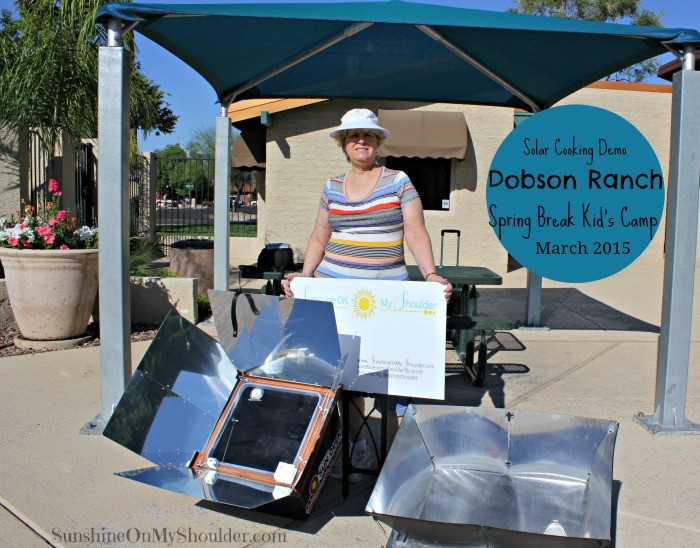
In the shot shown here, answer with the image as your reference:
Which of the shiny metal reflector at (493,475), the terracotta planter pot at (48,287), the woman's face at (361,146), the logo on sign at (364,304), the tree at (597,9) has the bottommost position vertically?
the shiny metal reflector at (493,475)

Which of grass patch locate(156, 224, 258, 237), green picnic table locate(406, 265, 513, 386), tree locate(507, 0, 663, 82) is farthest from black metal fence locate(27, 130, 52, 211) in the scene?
tree locate(507, 0, 663, 82)

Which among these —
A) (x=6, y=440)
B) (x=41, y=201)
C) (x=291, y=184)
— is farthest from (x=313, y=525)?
(x=291, y=184)

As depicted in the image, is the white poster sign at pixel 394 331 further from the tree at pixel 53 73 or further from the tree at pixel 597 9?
the tree at pixel 597 9

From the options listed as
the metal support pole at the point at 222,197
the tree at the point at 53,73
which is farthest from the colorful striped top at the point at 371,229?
the tree at the point at 53,73

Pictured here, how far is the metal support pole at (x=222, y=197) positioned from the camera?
262 inches

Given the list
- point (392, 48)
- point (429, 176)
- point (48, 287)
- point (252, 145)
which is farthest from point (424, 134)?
point (48, 287)

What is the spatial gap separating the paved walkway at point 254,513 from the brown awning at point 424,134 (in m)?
5.71

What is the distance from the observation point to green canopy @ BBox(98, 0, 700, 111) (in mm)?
4004

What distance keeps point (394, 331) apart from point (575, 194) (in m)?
1.94

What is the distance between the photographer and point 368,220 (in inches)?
145

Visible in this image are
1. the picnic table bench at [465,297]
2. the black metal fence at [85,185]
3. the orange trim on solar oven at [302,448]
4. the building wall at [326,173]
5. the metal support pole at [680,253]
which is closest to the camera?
the orange trim on solar oven at [302,448]

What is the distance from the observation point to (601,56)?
5430 mm

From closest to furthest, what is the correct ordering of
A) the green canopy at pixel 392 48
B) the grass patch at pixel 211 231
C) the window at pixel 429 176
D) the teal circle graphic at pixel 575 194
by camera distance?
the green canopy at pixel 392 48 < the teal circle graphic at pixel 575 194 < the window at pixel 429 176 < the grass patch at pixel 211 231

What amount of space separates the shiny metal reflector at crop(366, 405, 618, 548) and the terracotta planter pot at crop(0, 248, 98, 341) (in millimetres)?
4200
